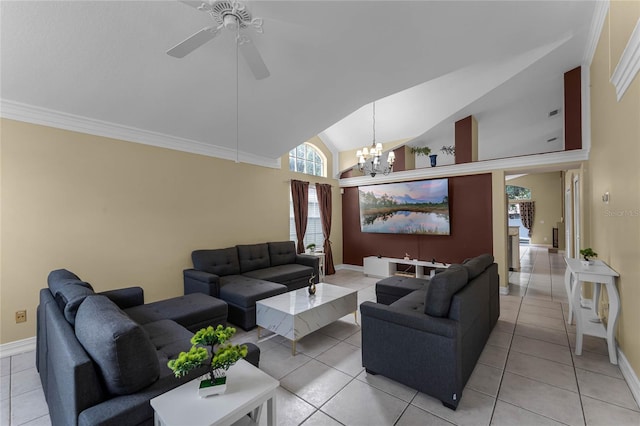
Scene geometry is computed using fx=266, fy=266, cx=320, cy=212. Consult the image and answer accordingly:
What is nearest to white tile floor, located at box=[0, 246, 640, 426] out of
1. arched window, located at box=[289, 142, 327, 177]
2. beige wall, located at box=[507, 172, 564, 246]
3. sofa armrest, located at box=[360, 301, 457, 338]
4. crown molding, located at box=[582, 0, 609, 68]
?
sofa armrest, located at box=[360, 301, 457, 338]

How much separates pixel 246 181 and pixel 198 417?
4.34 metres

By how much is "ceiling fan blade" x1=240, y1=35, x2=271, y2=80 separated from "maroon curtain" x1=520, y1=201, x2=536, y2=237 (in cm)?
1306

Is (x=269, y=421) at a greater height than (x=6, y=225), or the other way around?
(x=6, y=225)

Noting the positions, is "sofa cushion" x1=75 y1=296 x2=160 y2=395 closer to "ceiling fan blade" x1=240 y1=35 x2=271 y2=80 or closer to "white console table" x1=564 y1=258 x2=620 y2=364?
"ceiling fan blade" x1=240 y1=35 x2=271 y2=80

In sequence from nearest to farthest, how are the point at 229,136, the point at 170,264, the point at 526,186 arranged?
the point at 170,264 → the point at 229,136 → the point at 526,186

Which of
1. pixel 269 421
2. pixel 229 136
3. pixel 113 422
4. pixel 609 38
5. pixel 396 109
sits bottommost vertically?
pixel 269 421

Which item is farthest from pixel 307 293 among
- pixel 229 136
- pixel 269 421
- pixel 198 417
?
pixel 229 136

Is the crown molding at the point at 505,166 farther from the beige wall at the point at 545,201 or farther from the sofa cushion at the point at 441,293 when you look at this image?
the beige wall at the point at 545,201

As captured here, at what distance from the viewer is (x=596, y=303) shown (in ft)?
10.1

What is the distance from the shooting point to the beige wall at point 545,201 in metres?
10.7

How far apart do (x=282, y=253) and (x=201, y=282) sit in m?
1.88

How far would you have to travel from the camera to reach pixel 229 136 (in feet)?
14.4

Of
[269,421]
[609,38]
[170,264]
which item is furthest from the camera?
[170,264]

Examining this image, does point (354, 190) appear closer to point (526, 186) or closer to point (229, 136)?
point (229, 136)
